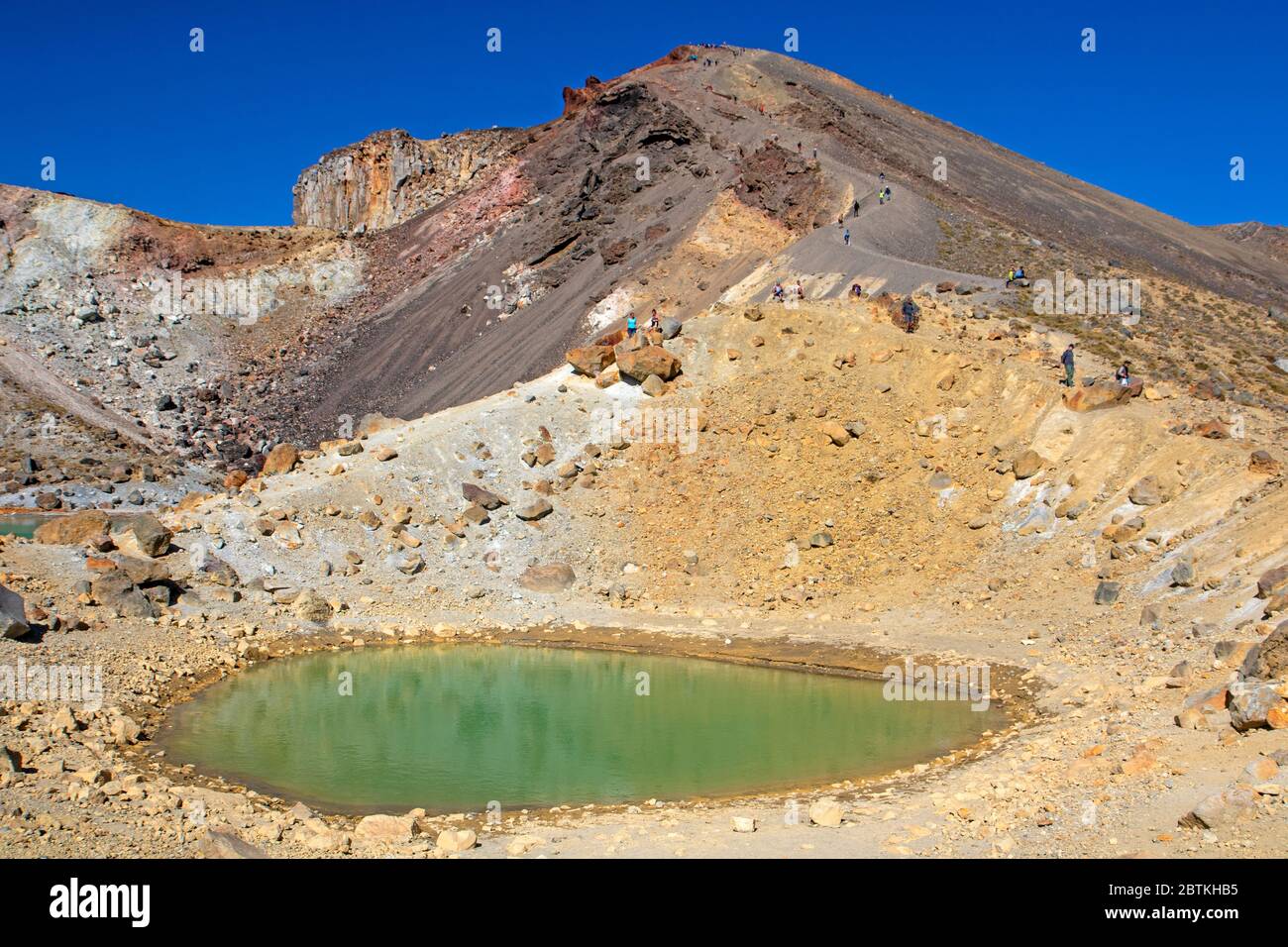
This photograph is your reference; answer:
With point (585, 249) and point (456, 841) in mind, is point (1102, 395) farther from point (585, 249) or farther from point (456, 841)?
point (585, 249)

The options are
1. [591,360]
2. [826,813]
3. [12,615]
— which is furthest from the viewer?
[591,360]

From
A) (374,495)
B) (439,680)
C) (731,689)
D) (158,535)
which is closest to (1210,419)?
(731,689)

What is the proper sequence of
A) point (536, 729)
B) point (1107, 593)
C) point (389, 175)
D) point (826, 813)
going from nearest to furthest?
point (826, 813) < point (536, 729) < point (1107, 593) < point (389, 175)

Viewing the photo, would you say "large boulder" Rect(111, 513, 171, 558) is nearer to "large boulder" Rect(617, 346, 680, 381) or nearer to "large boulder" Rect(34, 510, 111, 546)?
"large boulder" Rect(34, 510, 111, 546)

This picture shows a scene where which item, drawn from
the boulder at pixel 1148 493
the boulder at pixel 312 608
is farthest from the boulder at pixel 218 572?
the boulder at pixel 1148 493

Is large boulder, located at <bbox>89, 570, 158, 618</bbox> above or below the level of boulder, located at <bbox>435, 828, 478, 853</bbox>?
above

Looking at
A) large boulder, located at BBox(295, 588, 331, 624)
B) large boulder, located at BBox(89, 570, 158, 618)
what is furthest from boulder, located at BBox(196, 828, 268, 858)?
large boulder, located at BBox(295, 588, 331, 624)

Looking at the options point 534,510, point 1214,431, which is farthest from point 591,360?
point 1214,431
